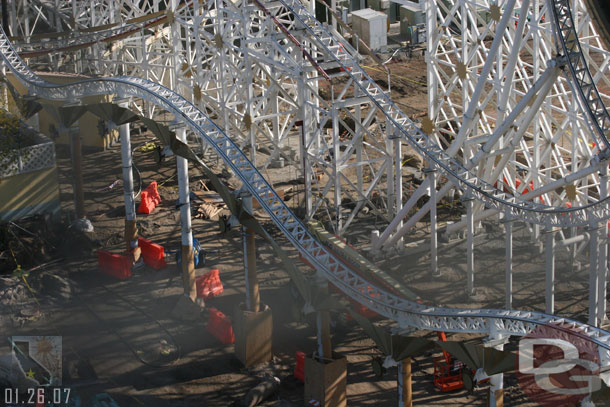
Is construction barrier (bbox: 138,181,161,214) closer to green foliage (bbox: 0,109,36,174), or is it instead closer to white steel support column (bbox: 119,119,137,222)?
white steel support column (bbox: 119,119,137,222)

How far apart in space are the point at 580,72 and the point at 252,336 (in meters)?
8.55

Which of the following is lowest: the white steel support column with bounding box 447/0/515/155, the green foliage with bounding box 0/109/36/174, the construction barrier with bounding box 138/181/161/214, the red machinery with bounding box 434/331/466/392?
the red machinery with bounding box 434/331/466/392

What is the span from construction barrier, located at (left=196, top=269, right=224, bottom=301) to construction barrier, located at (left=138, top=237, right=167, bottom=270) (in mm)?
1752

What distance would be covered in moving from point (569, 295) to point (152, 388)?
400 inches

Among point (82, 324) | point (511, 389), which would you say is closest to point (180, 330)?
point (82, 324)

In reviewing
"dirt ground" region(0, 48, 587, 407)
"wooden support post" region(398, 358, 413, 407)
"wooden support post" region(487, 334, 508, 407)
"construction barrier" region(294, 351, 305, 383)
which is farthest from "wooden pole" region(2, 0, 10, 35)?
"wooden support post" region(487, 334, 508, 407)

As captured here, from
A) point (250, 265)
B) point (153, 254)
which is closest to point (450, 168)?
point (250, 265)

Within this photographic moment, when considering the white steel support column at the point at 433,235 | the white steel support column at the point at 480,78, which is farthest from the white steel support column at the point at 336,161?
the white steel support column at the point at 480,78

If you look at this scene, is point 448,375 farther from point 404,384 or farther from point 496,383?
point 496,383

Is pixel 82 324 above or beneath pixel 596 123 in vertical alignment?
beneath

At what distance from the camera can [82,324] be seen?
85.0ft

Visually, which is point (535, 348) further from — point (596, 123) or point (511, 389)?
point (596, 123)

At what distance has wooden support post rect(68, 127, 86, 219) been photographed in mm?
31062

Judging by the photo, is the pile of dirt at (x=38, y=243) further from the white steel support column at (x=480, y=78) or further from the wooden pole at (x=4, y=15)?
the wooden pole at (x=4, y=15)
